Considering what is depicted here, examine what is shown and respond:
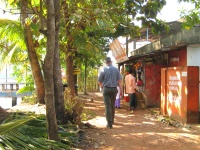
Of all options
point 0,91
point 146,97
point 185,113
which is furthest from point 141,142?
point 0,91

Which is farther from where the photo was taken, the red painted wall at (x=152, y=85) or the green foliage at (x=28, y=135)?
the red painted wall at (x=152, y=85)

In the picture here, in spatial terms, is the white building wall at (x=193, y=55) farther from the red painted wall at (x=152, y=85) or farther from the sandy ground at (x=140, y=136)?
the sandy ground at (x=140, y=136)

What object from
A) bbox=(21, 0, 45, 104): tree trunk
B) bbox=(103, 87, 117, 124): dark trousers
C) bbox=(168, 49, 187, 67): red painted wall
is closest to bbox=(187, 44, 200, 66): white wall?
bbox=(168, 49, 187, 67): red painted wall

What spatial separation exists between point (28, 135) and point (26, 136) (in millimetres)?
211

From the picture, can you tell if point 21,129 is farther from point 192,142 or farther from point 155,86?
point 155,86

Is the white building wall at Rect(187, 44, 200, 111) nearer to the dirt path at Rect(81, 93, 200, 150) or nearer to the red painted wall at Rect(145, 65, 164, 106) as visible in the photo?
the red painted wall at Rect(145, 65, 164, 106)

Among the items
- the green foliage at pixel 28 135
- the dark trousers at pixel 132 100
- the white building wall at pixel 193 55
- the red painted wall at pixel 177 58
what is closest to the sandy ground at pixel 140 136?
the green foliage at pixel 28 135

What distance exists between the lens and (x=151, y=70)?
11438 mm

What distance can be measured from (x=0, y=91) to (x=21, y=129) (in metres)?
21.3

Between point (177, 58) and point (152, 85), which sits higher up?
point (177, 58)

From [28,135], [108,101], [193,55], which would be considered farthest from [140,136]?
[193,55]

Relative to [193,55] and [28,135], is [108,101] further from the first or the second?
[193,55]

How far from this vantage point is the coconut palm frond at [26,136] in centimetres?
365

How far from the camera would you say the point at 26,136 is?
4078mm
